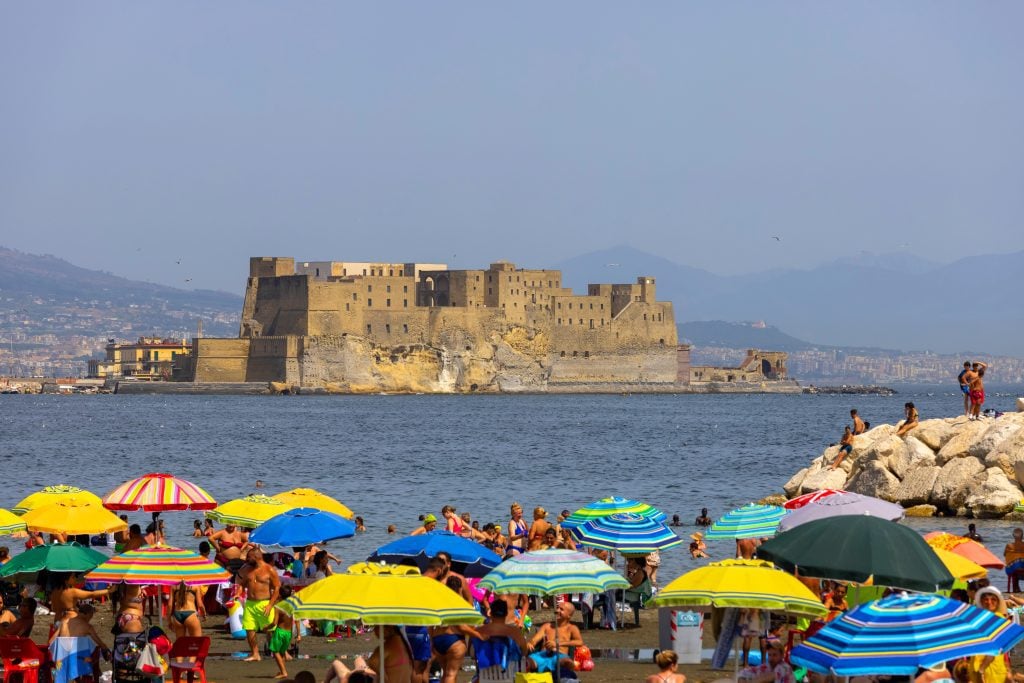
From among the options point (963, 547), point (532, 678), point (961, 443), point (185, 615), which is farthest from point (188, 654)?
point (961, 443)

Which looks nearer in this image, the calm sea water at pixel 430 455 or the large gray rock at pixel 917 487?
the large gray rock at pixel 917 487

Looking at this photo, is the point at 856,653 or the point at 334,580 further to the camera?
the point at 334,580

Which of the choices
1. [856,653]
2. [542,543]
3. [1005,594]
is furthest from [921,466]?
[856,653]

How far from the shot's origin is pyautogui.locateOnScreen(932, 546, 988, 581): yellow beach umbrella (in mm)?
11703

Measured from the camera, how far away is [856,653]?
28.2 ft

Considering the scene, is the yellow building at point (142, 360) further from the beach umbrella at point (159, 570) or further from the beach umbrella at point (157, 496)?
the beach umbrella at point (159, 570)

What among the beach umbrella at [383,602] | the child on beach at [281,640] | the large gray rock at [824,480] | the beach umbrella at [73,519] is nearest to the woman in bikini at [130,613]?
the child on beach at [281,640]

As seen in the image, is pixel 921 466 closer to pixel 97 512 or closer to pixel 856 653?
pixel 97 512

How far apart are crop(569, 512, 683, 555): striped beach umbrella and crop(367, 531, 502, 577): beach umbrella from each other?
4.82ft

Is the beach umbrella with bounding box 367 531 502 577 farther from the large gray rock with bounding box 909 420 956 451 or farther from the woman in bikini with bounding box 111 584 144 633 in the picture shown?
the large gray rock with bounding box 909 420 956 451

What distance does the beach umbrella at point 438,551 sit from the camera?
526 inches

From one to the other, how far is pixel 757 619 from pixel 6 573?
610cm

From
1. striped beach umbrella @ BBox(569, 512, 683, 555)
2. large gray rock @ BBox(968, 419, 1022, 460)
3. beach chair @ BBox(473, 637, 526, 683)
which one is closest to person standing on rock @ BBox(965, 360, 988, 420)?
large gray rock @ BBox(968, 419, 1022, 460)

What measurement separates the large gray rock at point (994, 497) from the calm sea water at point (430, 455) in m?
0.59
